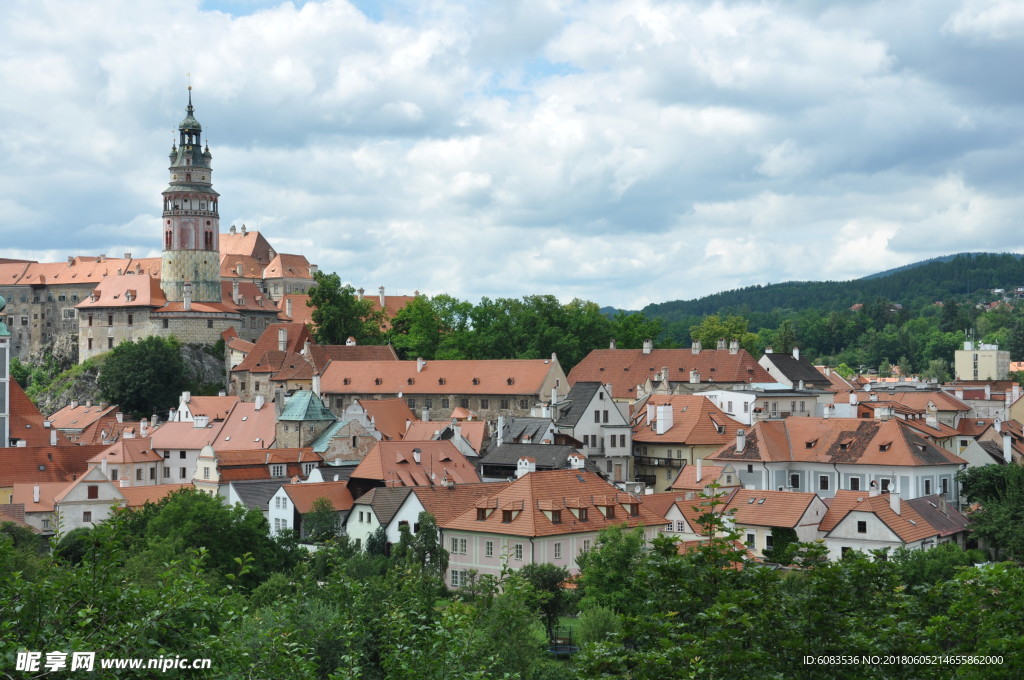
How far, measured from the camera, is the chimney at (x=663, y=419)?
2825 inches

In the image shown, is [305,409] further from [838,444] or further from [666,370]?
[838,444]

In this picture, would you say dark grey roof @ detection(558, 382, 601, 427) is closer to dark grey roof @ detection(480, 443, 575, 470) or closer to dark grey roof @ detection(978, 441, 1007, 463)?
dark grey roof @ detection(480, 443, 575, 470)

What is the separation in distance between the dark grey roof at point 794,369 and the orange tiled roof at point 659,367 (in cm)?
258

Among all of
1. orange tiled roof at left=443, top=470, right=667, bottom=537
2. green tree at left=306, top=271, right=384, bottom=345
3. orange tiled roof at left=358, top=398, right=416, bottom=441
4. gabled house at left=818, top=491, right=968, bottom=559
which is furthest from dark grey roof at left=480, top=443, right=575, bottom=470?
green tree at left=306, top=271, right=384, bottom=345

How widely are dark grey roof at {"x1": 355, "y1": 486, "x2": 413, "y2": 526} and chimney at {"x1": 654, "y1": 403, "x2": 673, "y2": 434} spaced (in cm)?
1981

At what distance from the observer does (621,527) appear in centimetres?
5056

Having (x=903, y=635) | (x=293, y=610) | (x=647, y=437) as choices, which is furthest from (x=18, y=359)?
(x=903, y=635)

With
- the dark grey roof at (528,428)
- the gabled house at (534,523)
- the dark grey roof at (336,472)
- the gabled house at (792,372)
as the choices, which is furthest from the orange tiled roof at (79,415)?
the gabled house at (534,523)

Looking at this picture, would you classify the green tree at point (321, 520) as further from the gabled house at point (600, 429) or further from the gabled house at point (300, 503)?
the gabled house at point (600, 429)

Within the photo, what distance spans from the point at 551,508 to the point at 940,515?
17.4 m

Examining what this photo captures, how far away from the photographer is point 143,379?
309ft

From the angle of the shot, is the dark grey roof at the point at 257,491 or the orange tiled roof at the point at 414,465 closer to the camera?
the orange tiled roof at the point at 414,465

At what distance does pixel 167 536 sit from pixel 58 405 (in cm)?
5767

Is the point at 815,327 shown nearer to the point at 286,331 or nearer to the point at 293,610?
the point at 286,331
